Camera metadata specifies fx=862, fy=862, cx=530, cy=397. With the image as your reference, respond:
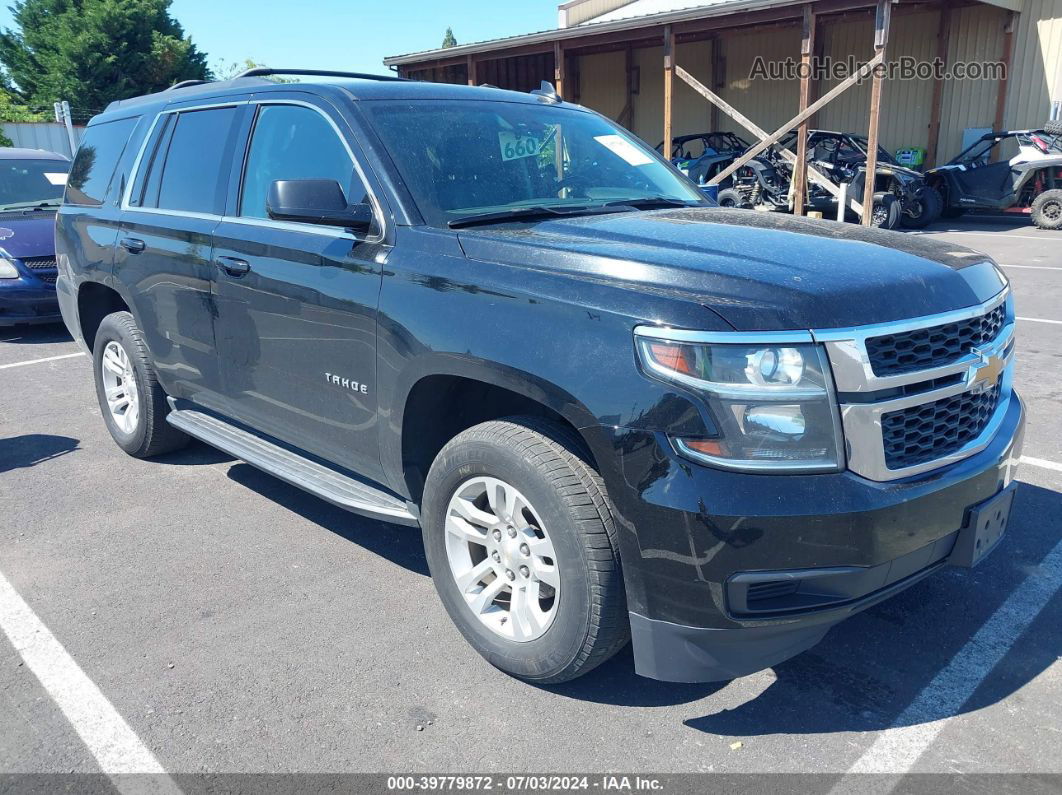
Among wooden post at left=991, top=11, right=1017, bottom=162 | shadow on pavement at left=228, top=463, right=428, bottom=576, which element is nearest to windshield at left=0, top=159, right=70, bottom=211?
shadow on pavement at left=228, top=463, right=428, bottom=576

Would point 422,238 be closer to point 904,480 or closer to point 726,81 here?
point 904,480

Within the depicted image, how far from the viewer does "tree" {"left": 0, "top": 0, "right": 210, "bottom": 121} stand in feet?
126

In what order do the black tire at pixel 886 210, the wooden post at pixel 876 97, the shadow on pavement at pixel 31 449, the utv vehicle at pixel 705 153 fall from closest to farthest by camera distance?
the shadow on pavement at pixel 31 449 < the wooden post at pixel 876 97 < the black tire at pixel 886 210 < the utv vehicle at pixel 705 153

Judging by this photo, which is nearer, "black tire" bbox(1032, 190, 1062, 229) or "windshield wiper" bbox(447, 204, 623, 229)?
"windshield wiper" bbox(447, 204, 623, 229)

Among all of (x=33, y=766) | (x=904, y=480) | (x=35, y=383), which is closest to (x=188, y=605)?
(x=33, y=766)

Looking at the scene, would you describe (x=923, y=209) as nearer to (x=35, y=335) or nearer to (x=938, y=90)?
(x=938, y=90)

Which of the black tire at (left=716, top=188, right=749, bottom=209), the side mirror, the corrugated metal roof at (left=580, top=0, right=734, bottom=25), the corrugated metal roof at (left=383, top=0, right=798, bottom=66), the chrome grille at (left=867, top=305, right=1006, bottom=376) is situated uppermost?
the corrugated metal roof at (left=580, top=0, right=734, bottom=25)

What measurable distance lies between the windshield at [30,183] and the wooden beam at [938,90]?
19.5 meters

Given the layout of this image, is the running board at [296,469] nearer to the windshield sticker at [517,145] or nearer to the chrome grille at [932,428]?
the windshield sticker at [517,145]

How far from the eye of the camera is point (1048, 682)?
9.45ft

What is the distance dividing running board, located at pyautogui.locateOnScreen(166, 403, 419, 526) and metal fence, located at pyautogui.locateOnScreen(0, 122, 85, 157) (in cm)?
2360

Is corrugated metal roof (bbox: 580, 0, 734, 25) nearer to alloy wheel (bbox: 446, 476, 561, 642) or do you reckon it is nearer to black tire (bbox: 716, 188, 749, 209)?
black tire (bbox: 716, 188, 749, 209)

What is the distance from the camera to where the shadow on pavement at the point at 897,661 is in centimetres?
275

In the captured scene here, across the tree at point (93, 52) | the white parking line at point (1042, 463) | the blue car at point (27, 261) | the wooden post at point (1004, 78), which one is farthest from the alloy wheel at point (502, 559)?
the tree at point (93, 52)
